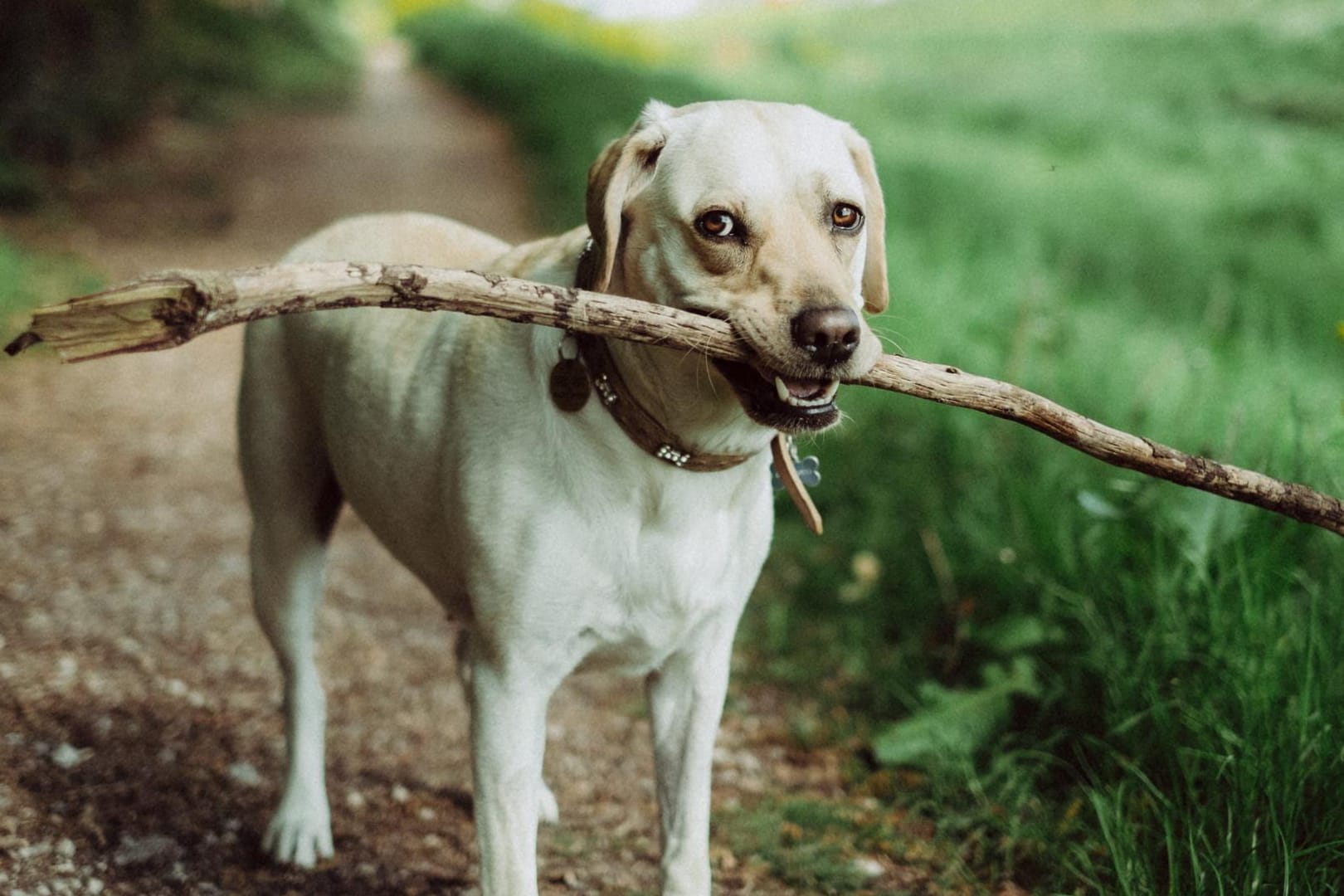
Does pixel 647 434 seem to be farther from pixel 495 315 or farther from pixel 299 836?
pixel 299 836

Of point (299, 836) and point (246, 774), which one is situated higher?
point (246, 774)

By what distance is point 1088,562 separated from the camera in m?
3.49

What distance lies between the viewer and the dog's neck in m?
2.21

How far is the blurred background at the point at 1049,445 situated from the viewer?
9.29 feet

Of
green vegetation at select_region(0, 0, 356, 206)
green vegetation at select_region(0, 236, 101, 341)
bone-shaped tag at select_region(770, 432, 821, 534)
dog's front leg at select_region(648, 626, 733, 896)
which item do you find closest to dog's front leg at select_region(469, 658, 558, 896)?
dog's front leg at select_region(648, 626, 733, 896)

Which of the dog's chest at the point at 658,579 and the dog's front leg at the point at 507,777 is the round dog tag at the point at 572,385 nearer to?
the dog's chest at the point at 658,579

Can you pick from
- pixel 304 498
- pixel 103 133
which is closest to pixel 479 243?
pixel 304 498

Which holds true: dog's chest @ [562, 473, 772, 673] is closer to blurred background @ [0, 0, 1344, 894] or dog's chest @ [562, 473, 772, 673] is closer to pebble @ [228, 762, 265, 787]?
blurred background @ [0, 0, 1344, 894]

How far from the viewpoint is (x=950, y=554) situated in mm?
4016

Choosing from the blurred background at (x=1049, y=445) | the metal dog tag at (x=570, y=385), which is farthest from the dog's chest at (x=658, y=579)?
the blurred background at (x=1049, y=445)

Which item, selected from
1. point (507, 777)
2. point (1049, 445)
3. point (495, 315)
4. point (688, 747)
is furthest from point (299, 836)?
point (1049, 445)

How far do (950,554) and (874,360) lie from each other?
2.12 meters

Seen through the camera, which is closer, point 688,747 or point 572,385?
point 572,385

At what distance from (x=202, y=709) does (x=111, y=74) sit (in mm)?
10880
